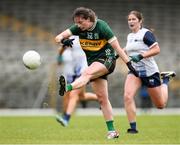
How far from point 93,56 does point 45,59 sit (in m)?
15.9

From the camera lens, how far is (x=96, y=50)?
10555 mm

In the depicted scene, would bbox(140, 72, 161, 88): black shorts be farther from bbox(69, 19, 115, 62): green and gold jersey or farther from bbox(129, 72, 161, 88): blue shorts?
bbox(69, 19, 115, 62): green and gold jersey

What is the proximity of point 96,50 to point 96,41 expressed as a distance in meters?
0.15

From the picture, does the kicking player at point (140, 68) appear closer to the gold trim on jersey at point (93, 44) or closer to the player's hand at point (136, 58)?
the player's hand at point (136, 58)

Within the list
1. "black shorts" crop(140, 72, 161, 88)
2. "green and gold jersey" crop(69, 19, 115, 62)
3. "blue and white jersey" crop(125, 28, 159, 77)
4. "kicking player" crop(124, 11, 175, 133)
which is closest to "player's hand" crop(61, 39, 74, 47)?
"green and gold jersey" crop(69, 19, 115, 62)

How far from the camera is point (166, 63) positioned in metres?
26.9

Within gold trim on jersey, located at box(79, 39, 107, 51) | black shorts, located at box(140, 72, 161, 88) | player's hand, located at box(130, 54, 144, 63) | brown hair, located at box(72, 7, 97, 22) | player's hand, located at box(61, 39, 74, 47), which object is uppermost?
brown hair, located at box(72, 7, 97, 22)

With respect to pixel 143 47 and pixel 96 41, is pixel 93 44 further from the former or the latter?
pixel 143 47

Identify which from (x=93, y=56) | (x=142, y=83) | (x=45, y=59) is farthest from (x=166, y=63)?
(x=93, y=56)

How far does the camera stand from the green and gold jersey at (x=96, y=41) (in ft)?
34.1

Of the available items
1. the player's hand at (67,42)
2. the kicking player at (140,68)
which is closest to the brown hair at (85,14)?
the player's hand at (67,42)

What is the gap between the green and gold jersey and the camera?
34.1 ft

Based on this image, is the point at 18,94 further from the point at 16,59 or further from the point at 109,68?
the point at 109,68

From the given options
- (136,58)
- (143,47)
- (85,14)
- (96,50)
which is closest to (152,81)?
(143,47)
